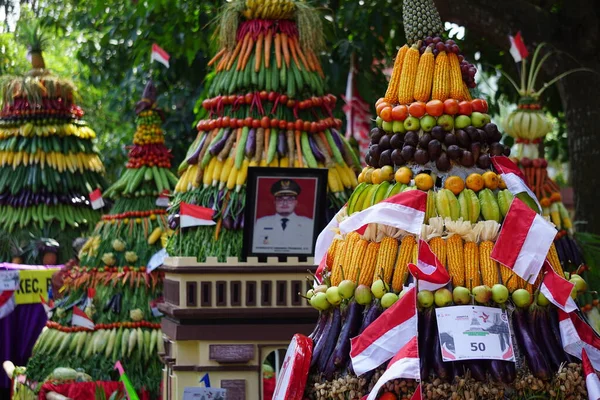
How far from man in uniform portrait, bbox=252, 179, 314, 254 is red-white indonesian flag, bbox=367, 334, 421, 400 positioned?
3.13 meters

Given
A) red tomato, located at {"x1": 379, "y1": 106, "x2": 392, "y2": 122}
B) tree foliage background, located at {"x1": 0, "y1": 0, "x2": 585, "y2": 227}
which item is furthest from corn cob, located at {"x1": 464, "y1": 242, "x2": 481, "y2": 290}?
tree foliage background, located at {"x1": 0, "y1": 0, "x2": 585, "y2": 227}

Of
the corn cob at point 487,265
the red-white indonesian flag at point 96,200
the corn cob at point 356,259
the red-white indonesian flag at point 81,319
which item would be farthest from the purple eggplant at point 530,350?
the red-white indonesian flag at point 96,200

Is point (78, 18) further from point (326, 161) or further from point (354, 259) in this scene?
point (354, 259)

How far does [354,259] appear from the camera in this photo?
5.45 metres

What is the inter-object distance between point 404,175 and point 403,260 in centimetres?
46

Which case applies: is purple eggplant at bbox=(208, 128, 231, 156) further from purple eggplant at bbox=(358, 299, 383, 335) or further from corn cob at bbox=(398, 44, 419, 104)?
purple eggplant at bbox=(358, 299, 383, 335)

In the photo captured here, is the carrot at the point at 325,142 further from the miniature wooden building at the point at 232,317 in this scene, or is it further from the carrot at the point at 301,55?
the miniature wooden building at the point at 232,317

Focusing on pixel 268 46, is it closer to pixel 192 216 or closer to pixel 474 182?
pixel 192 216

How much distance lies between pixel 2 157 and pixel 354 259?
10348mm

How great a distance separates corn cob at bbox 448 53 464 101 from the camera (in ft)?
18.5

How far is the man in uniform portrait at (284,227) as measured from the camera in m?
8.09

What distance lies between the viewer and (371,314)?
17.4 ft

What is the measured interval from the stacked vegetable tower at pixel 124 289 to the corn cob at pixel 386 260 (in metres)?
5.09

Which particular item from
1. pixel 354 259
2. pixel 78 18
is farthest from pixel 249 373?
pixel 78 18
